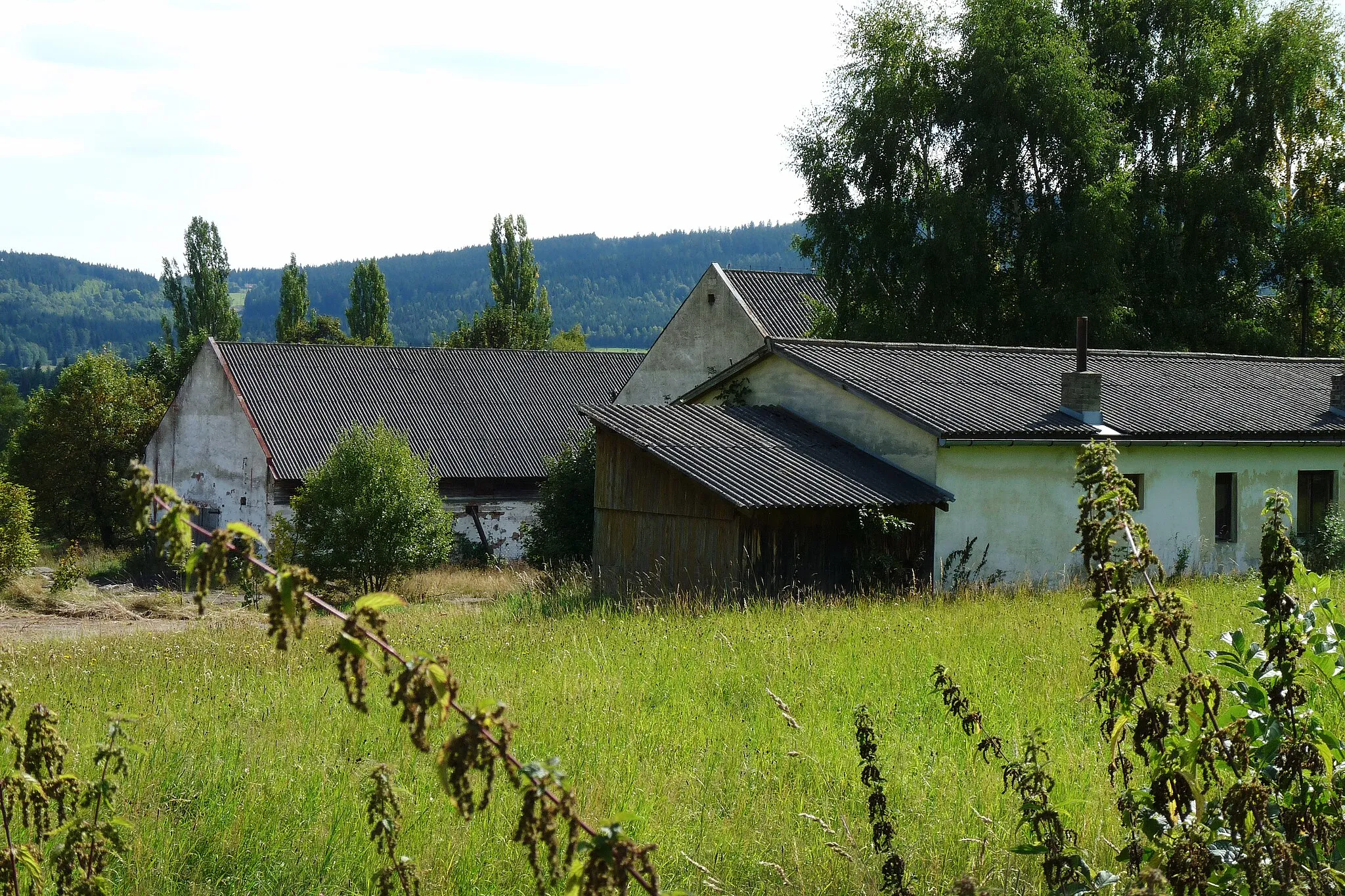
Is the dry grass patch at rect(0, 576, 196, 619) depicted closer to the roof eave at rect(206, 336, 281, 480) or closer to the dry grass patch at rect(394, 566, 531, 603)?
the dry grass patch at rect(394, 566, 531, 603)

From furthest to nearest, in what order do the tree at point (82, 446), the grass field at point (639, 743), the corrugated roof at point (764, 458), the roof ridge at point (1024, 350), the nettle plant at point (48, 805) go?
the tree at point (82, 446) → the roof ridge at point (1024, 350) → the corrugated roof at point (764, 458) → the grass field at point (639, 743) → the nettle plant at point (48, 805)

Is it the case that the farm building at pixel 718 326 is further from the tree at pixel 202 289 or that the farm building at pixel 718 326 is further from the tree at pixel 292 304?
the tree at pixel 292 304

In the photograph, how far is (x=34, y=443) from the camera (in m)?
38.4

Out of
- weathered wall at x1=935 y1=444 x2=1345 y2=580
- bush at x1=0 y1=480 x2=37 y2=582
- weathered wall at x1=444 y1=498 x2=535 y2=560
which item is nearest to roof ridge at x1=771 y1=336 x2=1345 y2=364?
weathered wall at x1=935 y1=444 x2=1345 y2=580

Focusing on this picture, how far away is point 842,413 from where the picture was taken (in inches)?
828

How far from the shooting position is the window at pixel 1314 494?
22.4m

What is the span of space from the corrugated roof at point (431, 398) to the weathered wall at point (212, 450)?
0.59 meters

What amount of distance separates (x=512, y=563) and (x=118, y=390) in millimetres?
15690

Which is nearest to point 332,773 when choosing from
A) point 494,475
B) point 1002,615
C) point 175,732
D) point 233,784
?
point 233,784

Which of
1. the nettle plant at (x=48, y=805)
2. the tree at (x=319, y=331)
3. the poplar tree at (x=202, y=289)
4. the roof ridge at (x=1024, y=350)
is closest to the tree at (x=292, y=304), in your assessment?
the tree at (x=319, y=331)

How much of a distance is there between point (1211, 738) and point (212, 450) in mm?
36943

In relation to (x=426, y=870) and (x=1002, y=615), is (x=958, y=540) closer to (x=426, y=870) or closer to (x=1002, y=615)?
(x=1002, y=615)

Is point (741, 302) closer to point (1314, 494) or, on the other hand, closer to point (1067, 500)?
point (1067, 500)

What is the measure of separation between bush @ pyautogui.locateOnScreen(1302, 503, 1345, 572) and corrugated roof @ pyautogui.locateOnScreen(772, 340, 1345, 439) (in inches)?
66.0
